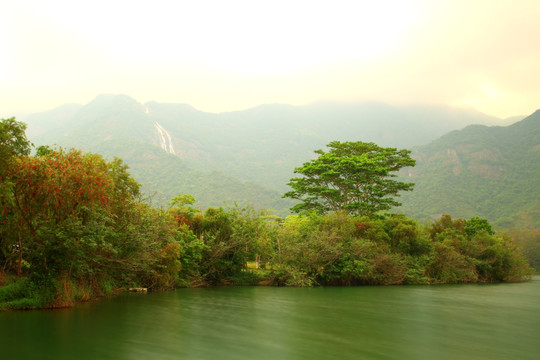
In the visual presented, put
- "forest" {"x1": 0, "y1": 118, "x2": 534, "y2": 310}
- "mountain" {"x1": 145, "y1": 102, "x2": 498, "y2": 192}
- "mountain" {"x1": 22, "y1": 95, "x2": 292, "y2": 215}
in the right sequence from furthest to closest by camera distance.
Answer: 1. "mountain" {"x1": 145, "y1": 102, "x2": 498, "y2": 192}
2. "mountain" {"x1": 22, "y1": 95, "x2": 292, "y2": 215}
3. "forest" {"x1": 0, "y1": 118, "x2": 534, "y2": 310}

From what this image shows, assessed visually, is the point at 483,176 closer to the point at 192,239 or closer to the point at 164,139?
the point at 192,239

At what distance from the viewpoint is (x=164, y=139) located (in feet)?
500

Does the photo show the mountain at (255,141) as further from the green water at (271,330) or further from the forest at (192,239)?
the green water at (271,330)

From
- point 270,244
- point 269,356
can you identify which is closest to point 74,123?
point 270,244

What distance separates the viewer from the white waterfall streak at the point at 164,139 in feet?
475

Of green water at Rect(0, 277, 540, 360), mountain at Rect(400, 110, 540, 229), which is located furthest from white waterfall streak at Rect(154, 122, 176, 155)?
green water at Rect(0, 277, 540, 360)

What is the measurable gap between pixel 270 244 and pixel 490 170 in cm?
8361

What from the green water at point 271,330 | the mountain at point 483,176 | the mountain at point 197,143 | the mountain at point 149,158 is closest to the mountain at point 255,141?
the mountain at point 197,143

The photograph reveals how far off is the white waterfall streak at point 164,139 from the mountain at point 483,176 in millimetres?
80151

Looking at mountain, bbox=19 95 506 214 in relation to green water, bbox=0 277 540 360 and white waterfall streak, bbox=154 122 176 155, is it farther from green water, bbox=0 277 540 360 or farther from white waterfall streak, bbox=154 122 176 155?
green water, bbox=0 277 540 360

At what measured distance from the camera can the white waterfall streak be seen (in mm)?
144875

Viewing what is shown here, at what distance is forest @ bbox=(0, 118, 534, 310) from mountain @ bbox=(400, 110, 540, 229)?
37.3 meters

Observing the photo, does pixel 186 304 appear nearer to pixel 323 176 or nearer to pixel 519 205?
pixel 323 176

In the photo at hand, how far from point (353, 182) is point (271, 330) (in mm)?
27201
